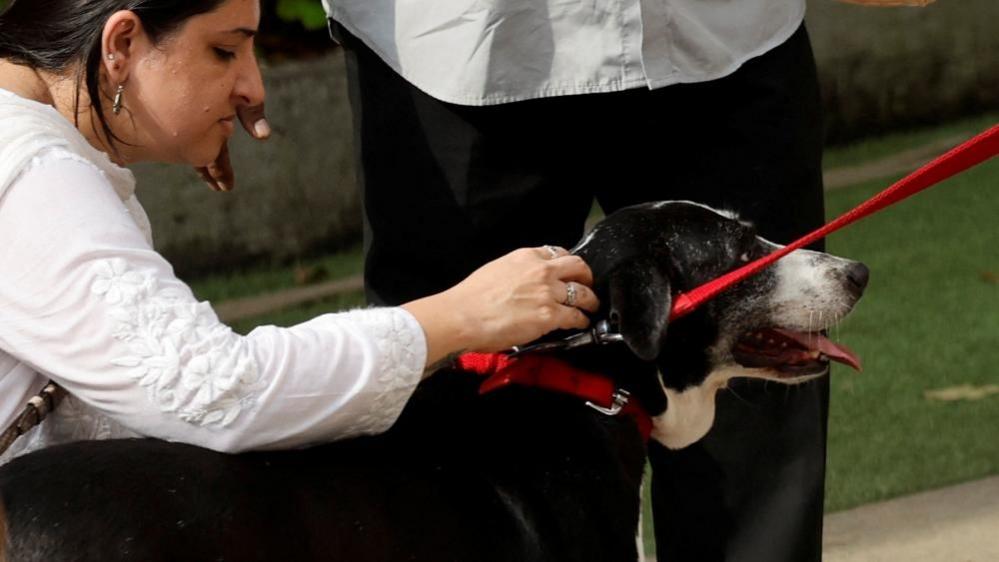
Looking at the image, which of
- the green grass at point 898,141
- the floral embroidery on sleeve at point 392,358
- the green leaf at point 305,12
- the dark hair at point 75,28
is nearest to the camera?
the floral embroidery on sleeve at point 392,358

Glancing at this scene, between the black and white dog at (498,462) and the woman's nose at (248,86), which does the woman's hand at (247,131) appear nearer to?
the woman's nose at (248,86)

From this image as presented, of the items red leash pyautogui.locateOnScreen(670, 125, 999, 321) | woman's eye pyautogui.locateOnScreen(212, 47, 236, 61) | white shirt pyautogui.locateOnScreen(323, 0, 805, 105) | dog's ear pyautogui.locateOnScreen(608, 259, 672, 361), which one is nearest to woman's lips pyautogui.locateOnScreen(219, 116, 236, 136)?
woman's eye pyautogui.locateOnScreen(212, 47, 236, 61)

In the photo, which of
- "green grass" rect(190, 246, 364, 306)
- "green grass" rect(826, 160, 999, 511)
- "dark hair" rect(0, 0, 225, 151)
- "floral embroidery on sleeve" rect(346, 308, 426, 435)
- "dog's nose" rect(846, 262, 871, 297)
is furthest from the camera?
"green grass" rect(190, 246, 364, 306)

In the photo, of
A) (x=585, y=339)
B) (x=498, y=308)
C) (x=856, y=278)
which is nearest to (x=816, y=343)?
(x=856, y=278)

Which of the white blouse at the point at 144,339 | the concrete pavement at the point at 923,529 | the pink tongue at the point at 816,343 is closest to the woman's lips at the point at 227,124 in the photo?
the white blouse at the point at 144,339

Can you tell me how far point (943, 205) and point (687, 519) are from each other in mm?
3940

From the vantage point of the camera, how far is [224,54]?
2.79 m

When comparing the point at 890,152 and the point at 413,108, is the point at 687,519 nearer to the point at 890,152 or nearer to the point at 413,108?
the point at 413,108

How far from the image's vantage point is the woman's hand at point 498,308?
103 inches

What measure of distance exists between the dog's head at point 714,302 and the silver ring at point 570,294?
0.59ft

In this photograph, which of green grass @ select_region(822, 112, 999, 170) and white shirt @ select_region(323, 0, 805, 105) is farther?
green grass @ select_region(822, 112, 999, 170)

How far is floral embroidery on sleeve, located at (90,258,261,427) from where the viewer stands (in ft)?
8.00

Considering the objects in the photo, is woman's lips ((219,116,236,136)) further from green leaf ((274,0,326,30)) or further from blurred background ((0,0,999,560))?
green leaf ((274,0,326,30))

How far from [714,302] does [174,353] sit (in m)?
1.07
